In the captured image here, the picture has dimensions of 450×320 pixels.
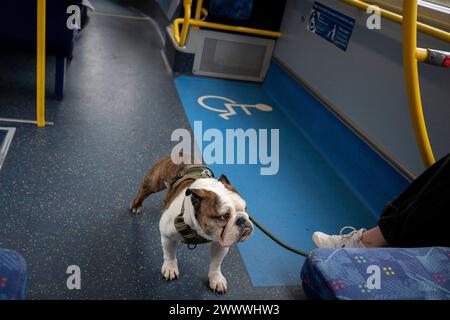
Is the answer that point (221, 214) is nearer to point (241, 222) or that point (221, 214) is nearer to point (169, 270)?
point (241, 222)

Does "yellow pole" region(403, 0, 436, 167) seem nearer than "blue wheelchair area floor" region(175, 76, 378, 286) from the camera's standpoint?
Yes

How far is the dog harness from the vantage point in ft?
4.65

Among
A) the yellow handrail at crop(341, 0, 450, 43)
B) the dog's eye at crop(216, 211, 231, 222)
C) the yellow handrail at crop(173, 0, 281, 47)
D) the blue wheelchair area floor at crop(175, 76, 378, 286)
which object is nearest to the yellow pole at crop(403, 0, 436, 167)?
the yellow handrail at crop(341, 0, 450, 43)

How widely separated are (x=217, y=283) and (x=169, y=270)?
212 millimetres

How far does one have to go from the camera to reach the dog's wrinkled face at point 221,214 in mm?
1278

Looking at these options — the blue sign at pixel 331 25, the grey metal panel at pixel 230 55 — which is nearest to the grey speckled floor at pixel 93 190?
the grey metal panel at pixel 230 55

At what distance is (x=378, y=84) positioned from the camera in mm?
2502

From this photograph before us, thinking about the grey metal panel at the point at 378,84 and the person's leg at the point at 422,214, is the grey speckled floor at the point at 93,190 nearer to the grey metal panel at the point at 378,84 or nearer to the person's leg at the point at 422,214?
the person's leg at the point at 422,214

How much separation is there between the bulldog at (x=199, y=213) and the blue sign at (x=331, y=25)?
1.79m

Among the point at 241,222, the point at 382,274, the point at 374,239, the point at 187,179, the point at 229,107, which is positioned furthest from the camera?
the point at 229,107

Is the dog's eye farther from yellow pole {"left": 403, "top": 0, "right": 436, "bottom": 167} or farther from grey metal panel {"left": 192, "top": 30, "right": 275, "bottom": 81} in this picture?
grey metal panel {"left": 192, "top": 30, "right": 275, "bottom": 81}

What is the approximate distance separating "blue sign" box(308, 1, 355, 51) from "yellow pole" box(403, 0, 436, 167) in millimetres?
1382

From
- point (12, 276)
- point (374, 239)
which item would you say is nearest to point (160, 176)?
point (12, 276)
